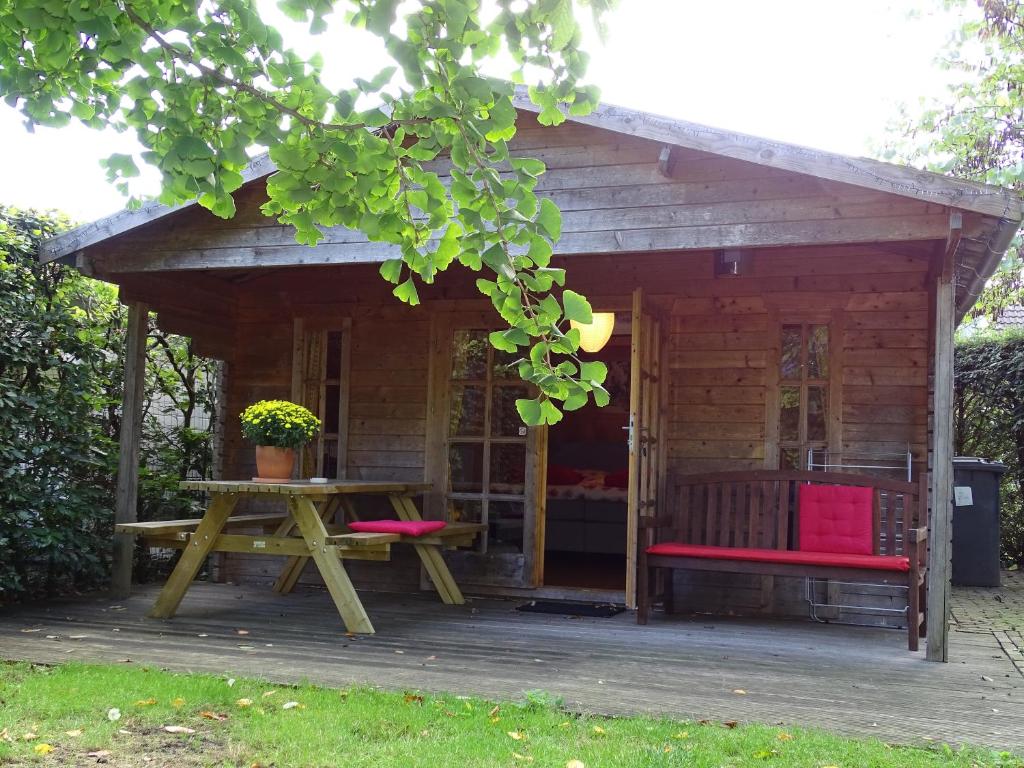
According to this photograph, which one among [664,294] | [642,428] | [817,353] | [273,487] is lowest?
[273,487]

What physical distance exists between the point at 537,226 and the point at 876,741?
217 cm

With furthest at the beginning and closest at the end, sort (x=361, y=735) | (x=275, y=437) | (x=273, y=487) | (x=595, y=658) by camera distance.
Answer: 1. (x=275, y=437)
2. (x=273, y=487)
3. (x=595, y=658)
4. (x=361, y=735)

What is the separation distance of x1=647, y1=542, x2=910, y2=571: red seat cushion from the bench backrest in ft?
1.21

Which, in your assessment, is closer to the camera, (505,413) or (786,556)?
(786,556)

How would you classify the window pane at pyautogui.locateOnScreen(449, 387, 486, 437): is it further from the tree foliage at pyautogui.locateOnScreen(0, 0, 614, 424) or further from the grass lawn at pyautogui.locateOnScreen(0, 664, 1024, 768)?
the tree foliage at pyautogui.locateOnScreen(0, 0, 614, 424)

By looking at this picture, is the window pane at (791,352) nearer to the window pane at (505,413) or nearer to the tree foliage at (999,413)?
the window pane at (505,413)

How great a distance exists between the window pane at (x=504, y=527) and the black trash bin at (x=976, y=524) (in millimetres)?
4059

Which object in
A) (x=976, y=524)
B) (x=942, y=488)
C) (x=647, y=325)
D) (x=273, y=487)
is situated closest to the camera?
(x=942, y=488)

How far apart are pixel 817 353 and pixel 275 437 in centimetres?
353

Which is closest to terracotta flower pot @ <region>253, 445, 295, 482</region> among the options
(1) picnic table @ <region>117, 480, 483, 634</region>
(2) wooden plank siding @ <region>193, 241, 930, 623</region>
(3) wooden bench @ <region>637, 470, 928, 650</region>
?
(1) picnic table @ <region>117, 480, 483, 634</region>

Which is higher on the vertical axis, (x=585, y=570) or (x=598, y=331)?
A: (x=598, y=331)

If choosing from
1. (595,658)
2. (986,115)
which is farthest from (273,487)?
(986,115)

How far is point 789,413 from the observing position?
6633 mm

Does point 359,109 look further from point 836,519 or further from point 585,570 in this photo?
point 585,570
